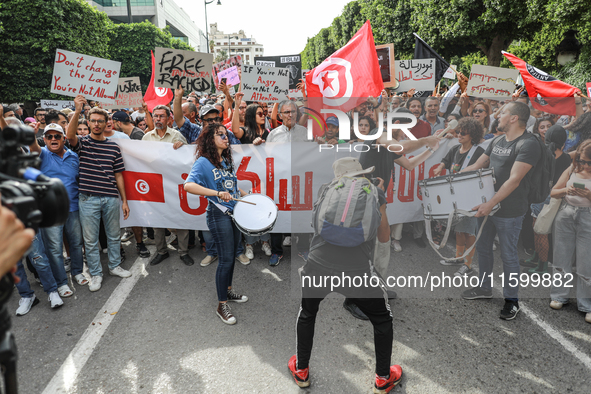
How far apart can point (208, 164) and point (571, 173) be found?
3615 millimetres

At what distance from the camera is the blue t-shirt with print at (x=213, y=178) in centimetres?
345

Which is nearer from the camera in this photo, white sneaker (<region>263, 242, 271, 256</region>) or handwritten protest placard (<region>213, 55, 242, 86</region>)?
white sneaker (<region>263, 242, 271, 256</region>)

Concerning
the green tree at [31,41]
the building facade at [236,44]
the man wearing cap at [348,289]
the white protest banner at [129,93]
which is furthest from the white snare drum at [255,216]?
the building facade at [236,44]


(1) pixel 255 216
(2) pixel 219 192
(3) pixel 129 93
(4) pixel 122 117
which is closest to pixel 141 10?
(3) pixel 129 93

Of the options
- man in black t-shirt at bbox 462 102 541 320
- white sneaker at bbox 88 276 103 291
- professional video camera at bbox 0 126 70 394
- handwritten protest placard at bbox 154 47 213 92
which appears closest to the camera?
professional video camera at bbox 0 126 70 394

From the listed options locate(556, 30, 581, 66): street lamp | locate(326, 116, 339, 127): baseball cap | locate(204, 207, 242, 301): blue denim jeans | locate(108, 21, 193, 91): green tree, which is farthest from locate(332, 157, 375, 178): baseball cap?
locate(108, 21, 193, 91): green tree

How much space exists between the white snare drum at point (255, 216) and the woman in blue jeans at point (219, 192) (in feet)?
0.39

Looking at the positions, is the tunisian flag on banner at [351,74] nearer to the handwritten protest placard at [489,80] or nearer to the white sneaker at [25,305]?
the handwritten protest placard at [489,80]

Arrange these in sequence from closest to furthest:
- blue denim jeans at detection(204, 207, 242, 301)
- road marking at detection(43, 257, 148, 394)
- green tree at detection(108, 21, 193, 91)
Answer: road marking at detection(43, 257, 148, 394) → blue denim jeans at detection(204, 207, 242, 301) → green tree at detection(108, 21, 193, 91)

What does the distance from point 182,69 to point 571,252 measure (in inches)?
229

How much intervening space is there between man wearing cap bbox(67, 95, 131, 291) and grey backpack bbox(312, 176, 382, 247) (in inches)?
124

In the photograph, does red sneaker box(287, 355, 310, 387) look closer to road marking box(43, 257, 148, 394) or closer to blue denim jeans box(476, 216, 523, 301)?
road marking box(43, 257, 148, 394)

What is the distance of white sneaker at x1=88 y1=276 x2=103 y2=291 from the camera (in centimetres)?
430

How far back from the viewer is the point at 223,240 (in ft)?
11.7
